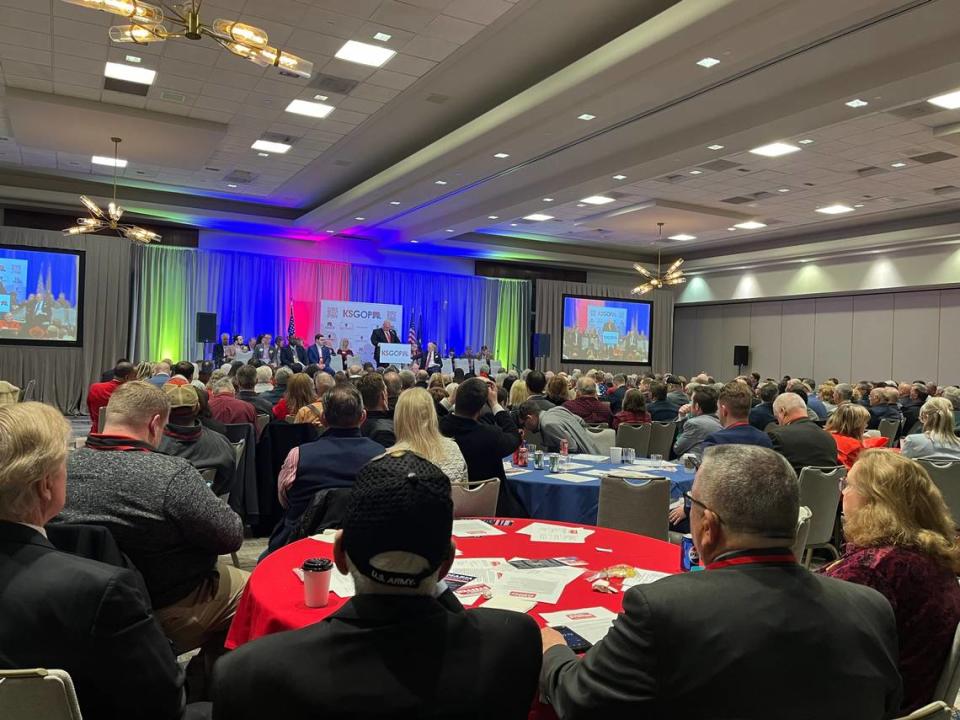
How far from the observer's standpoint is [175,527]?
7.91ft

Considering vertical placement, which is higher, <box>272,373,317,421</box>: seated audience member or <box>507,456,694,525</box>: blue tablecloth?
<box>272,373,317,421</box>: seated audience member

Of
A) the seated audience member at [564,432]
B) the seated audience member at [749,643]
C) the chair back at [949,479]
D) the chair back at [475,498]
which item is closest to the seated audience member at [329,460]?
the chair back at [475,498]

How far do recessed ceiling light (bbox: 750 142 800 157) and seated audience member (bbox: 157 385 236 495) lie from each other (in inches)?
317

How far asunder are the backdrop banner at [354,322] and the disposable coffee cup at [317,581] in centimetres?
1447

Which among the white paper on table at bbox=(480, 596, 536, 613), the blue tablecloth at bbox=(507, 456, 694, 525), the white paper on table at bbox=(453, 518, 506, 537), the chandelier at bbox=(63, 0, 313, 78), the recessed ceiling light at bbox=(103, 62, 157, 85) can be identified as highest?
the recessed ceiling light at bbox=(103, 62, 157, 85)

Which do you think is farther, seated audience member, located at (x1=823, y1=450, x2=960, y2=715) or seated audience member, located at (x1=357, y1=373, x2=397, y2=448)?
seated audience member, located at (x1=357, y1=373, x2=397, y2=448)

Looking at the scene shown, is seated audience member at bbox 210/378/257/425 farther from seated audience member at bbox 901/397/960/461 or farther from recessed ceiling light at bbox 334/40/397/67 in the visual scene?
seated audience member at bbox 901/397/960/461

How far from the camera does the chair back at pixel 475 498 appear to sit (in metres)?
3.55

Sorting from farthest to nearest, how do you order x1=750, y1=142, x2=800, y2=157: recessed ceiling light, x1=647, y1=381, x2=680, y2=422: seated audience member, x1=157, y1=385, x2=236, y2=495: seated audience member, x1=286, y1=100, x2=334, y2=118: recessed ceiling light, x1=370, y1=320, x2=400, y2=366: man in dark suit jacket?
x1=370, y1=320, x2=400, y2=366: man in dark suit jacket, x1=750, y1=142, x2=800, y2=157: recessed ceiling light, x1=286, y1=100, x2=334, y2=118: recessed ceiling light, x1=647, y1=381, x2=680, y2=422: seated audience member, x1=157, y1=385, x2=236, y2=495: seated audience member

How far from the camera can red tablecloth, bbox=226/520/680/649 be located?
2066 mm

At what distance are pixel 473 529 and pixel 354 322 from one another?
13.8 metres

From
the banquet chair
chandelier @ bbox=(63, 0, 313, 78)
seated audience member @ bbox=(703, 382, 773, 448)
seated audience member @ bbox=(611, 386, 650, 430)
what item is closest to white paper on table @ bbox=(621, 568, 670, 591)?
seated audience member @ bbox=(703, 382, 773, 448)

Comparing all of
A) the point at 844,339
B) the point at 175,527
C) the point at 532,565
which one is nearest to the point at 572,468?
the point at 532,565

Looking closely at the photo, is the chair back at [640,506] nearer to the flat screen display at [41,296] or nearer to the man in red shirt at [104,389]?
the man in red shirt at [104,389]
